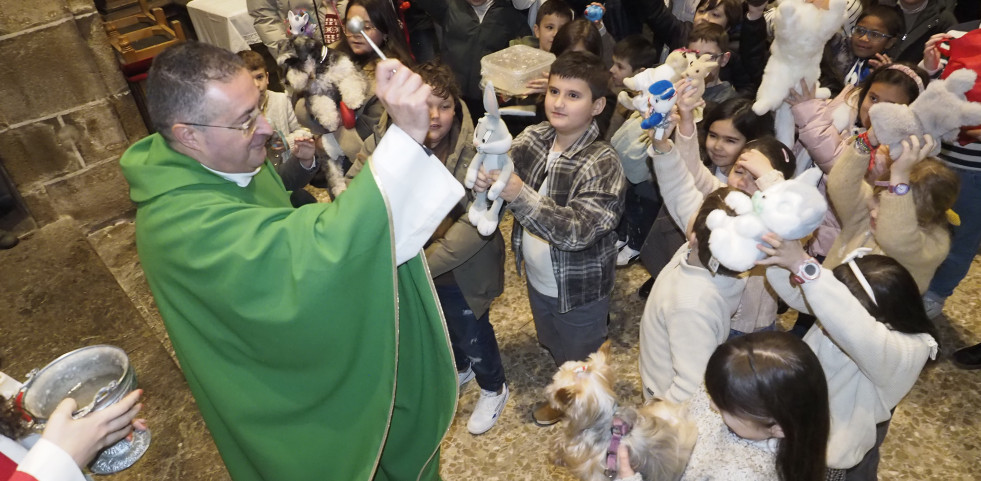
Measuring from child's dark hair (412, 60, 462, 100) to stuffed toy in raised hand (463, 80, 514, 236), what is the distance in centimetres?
62

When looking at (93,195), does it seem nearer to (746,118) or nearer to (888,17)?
(746,118)

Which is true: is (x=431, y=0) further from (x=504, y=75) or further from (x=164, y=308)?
(x=164, y=308)

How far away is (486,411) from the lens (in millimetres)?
3090

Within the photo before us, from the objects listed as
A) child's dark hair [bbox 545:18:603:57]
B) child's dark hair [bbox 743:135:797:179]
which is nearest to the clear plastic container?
child's dark hair [bbox 545:18:603:57]

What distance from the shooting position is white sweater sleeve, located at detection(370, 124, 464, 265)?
1548 mm

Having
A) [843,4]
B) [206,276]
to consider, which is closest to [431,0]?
[843,4]

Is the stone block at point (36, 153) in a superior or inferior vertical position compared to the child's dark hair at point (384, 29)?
inferior

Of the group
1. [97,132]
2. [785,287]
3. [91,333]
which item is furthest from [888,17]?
[97,132]

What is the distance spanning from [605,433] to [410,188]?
78cm

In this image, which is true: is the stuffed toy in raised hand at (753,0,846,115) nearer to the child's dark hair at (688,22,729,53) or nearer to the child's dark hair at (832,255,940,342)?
the child's dark hair at (688,22,729,53)

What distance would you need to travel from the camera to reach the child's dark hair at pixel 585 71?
254 centimetres

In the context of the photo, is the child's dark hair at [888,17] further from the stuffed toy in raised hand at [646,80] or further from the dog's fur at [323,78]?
the dog's fur at [323,78]

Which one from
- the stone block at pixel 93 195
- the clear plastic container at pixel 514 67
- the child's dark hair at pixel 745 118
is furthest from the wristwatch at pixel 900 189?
the stone block at pixel 93 195

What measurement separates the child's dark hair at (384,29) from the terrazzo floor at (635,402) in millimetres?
1594
